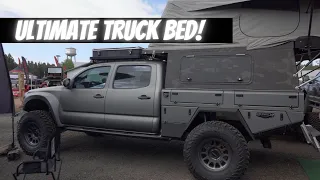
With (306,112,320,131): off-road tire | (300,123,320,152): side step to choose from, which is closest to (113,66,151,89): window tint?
(300,123,320,152): side step

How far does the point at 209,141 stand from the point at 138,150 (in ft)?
7.35

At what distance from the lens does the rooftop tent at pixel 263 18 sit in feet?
14.3

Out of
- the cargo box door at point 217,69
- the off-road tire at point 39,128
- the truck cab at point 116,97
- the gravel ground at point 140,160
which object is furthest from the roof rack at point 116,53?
the gravel ground at point 140,160

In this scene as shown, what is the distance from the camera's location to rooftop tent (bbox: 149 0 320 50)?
437 centimetres

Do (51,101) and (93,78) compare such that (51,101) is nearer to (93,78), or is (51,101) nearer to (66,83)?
(66,83)

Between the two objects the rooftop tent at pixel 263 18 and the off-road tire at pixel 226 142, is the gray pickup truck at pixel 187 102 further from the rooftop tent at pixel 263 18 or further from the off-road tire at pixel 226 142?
the rooftop tent at pixel 263 18

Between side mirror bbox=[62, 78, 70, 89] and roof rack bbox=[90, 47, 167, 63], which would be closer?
roof rack bbox=[90, 47, 167, 63]

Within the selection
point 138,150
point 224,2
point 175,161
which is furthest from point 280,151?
point 224,2

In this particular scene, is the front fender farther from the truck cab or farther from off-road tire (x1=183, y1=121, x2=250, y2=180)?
off-road tire (x1=183, y1=121, x2=250, y2=180)

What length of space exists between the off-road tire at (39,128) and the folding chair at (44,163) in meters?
1.55

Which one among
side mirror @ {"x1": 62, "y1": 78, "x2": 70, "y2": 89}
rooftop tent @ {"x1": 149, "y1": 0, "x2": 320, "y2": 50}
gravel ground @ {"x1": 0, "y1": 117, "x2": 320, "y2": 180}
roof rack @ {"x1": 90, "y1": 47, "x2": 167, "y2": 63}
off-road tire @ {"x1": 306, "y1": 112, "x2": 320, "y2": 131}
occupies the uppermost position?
rooftop tent @ {"x1": 149, "y1": 0, "x2": 320, "y2": 50}

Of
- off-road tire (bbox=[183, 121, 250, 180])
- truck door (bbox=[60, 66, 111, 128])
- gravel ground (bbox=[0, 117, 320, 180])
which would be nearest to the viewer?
off-road tire (bbox=[183, 121, 250, 180])

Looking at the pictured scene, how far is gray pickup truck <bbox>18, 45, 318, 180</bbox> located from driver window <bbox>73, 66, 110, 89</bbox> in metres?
0.02

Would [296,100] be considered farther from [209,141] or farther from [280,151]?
[280,151]
